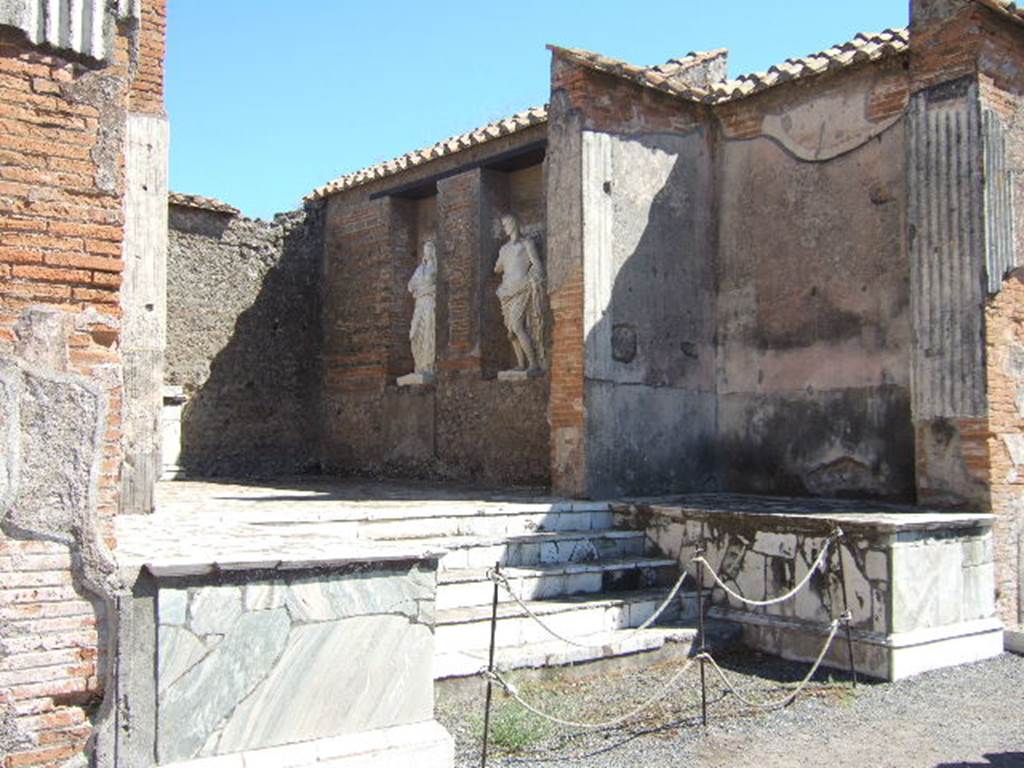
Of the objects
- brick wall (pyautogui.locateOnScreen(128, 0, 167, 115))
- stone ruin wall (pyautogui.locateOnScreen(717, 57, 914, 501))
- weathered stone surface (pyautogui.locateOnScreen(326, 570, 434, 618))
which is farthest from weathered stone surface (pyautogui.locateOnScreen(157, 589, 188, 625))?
stone ruin wall (pyautogui.locateOnScreen(717, 57, 914, 501))

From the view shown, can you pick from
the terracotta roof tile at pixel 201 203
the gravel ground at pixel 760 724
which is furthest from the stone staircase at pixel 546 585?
the terracotta roof tile at pixel 201 203

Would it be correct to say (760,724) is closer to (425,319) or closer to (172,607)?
(172,607)

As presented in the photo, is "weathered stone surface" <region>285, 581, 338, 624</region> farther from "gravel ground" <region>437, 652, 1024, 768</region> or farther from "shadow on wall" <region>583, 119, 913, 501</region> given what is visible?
"shadow on wall" <region>583, 119, 913, 501</region>

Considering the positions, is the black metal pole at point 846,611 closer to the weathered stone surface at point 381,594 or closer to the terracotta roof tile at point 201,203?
the weathered stone surface at point 381,594

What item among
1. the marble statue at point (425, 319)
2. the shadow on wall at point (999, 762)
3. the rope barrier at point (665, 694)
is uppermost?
the marble statue at point (425, 319)

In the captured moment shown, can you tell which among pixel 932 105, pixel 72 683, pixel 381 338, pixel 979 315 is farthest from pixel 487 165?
pixel 72 683

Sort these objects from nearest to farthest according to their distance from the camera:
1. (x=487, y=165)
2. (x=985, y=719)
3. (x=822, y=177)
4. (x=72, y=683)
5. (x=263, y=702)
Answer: (x=72, y=683) → (x=263, y=702) → (x=985, y=719) → (x=822, y=177) → (x=487, y=165)

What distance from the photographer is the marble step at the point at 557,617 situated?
19.0 ft

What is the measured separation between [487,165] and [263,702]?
8.42m

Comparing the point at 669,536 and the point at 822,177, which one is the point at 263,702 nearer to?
the point at 669,536

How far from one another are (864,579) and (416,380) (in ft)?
22.9

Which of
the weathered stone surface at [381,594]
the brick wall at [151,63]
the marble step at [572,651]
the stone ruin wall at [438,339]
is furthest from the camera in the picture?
the stone ruin wall at [438,339]

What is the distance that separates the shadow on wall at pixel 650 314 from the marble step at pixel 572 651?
214 cm

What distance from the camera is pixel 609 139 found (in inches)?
351
